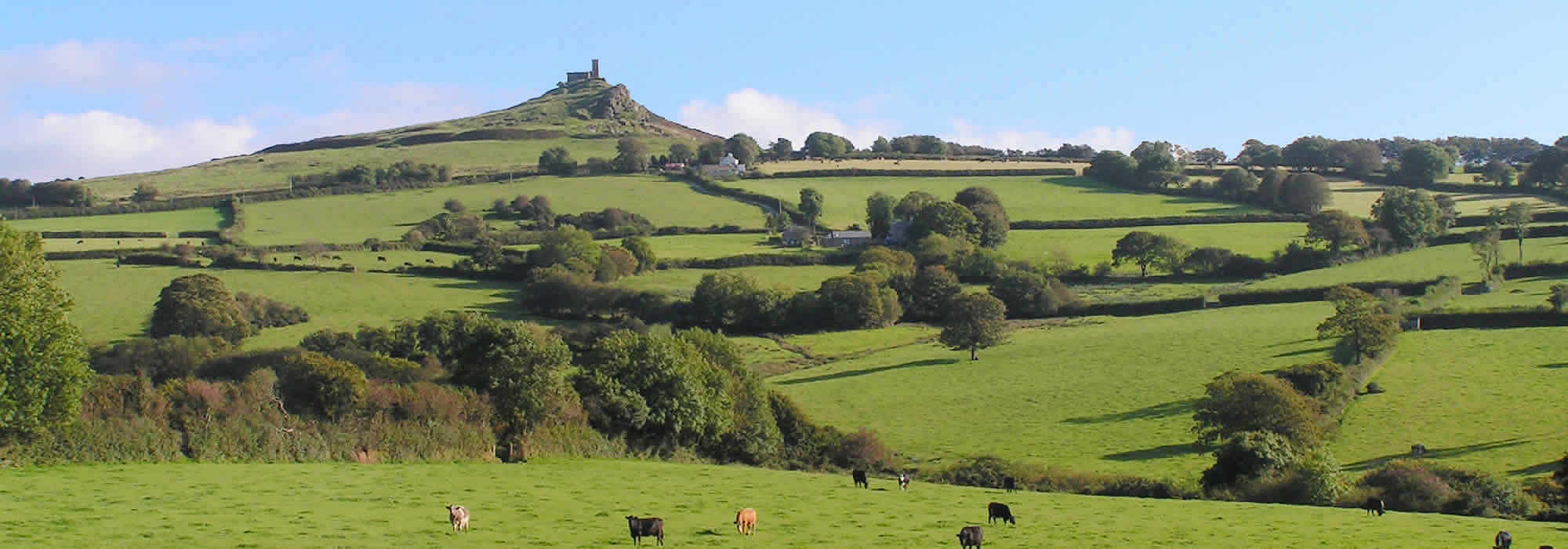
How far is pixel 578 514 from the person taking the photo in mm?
29547

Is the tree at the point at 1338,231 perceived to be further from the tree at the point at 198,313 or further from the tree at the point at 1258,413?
the tree at the point at 198,313

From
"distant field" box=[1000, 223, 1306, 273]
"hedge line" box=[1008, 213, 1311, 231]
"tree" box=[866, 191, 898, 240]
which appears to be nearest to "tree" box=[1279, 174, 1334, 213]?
"hedge line" box=[1008, 213, 1311, 231]

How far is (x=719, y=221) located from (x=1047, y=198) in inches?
1424

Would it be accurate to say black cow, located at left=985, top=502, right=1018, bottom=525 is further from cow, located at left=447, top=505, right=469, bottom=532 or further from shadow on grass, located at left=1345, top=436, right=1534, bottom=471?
shadow on grass, located at left=1345, top=436, right=1534, bottom=471

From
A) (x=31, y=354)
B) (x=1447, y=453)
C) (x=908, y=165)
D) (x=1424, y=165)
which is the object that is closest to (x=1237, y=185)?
(x=1424, y=165)

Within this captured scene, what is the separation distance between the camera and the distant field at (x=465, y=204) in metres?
126

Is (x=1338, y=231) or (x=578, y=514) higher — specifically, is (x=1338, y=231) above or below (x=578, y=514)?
above

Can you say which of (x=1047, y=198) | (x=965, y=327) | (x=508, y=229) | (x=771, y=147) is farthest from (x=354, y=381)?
(x=771, y=147)

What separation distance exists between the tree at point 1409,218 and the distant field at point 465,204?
5530cm

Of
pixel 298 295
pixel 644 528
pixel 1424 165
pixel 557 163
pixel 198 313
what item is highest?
pixel 557 163

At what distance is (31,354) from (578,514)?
1563 centimetres

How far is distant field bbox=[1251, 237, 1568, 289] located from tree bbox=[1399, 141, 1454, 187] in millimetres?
44338

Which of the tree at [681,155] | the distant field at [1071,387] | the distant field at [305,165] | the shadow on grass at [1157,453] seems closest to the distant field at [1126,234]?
the distant field at [1071,387]

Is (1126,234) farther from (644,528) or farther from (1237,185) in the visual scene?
(644,528)
